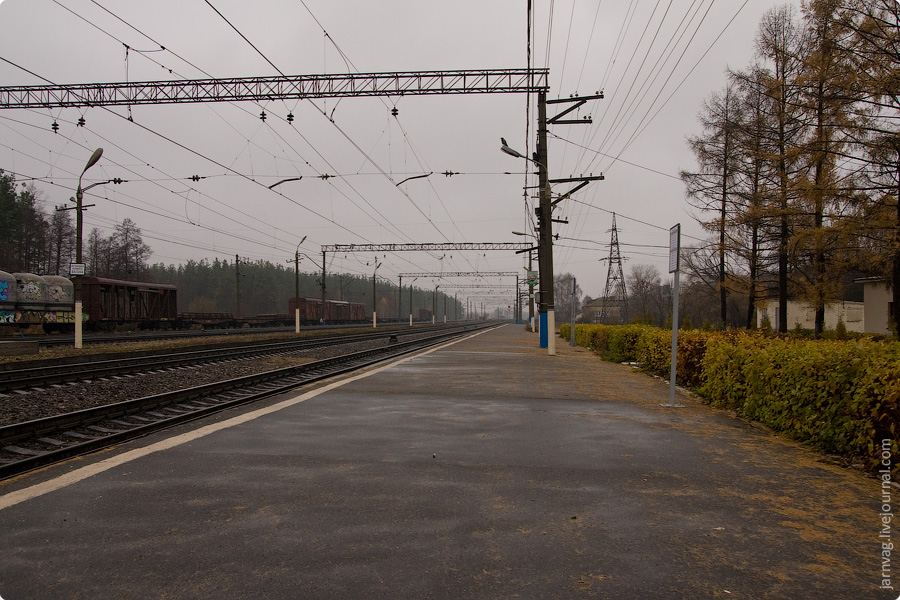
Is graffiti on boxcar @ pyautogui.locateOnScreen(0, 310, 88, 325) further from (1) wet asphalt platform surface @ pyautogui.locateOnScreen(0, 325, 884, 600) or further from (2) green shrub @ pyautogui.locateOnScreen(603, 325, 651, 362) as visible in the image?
(2) green shrub @ pyautogui.locateOnScreen(603, 325, 651, 362)

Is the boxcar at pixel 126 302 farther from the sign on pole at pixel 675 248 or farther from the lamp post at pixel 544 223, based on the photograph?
the sign on pole at pixel 675 248

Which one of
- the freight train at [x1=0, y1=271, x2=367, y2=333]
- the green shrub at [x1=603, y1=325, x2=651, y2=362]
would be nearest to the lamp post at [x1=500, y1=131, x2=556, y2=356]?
the green shrub at [x1=603, y1=325, x2=651, y2=362]

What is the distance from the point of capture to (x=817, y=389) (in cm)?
598

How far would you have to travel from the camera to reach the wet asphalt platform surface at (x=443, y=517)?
283 centimetres

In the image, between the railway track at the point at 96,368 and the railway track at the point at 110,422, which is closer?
the railway track at the point at 110,422

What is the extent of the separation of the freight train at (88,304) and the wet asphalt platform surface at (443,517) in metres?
24.1

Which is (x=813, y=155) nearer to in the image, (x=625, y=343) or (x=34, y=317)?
(x=625, y=343)

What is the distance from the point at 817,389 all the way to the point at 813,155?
15.6 meters

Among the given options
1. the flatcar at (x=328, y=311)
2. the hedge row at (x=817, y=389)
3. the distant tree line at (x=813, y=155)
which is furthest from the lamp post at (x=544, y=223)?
the flatcar at (x=328, y=311)

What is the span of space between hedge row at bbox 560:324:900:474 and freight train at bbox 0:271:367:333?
85.5ft

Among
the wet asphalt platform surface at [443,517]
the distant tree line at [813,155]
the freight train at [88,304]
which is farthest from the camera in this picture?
the freight train at [88,304]

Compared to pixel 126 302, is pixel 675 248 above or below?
above

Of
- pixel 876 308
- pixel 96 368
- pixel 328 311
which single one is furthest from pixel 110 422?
pixel 328 311

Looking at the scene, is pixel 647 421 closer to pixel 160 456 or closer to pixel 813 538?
pixel 813 538
